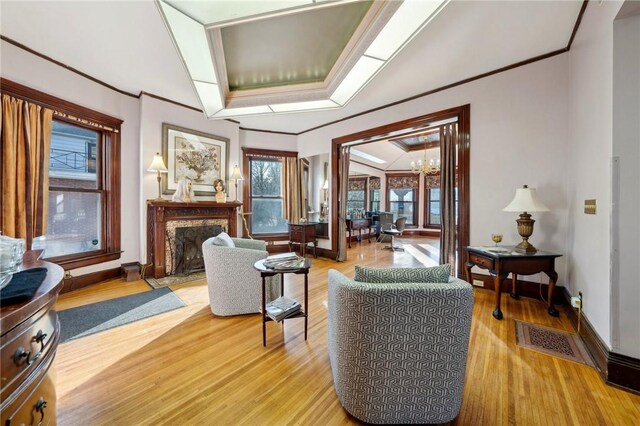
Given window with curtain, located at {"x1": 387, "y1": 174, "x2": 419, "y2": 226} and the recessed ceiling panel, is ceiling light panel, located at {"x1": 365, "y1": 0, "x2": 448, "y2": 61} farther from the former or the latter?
window with curtain, located at {"x1": 387, "y1": 174, "x2": 419, "y2": 226}

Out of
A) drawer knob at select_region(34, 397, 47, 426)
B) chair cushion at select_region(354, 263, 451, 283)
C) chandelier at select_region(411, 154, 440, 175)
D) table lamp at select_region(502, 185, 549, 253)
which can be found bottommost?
drawer knob at select_region(34, 397, 47, 426)

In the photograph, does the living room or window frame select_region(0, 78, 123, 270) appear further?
window frame select_region(0, 78, 123, 270)

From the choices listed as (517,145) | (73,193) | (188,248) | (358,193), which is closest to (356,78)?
(517,145)

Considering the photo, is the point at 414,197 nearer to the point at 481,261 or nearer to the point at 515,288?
the point at 515,288

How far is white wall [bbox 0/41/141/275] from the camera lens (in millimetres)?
2693

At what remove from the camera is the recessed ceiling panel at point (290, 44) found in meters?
2.07

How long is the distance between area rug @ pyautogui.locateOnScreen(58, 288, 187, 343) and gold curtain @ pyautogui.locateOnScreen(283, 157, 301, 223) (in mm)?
3046

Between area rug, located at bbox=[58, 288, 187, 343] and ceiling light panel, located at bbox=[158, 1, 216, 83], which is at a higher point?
ceiling light panel, located at bbox=[158, 1, 216, 83]

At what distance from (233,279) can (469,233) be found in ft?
10.0

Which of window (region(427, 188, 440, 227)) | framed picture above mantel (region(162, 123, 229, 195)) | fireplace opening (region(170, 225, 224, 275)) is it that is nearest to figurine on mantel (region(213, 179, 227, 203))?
framed picture above mantel (region(162, 123, 229, 195))

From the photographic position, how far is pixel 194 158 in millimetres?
4359

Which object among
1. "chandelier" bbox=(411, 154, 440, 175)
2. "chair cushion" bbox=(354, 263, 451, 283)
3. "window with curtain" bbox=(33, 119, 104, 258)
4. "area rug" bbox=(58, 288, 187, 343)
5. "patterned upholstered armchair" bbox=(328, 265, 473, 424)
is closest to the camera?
"patterned upholstered armchair" bbox=(328, 265, 473, 424)

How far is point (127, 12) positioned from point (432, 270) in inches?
126

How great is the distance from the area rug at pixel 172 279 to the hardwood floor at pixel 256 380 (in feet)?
3.87
